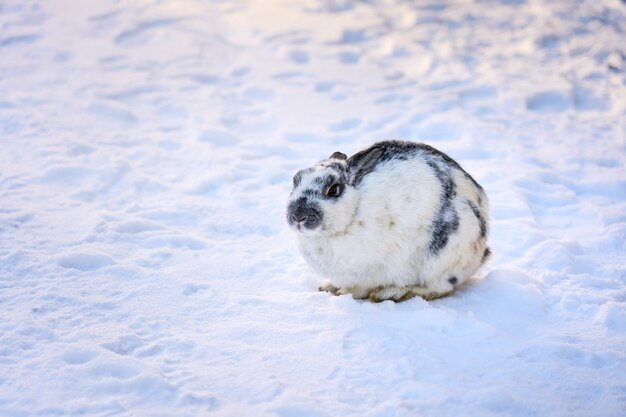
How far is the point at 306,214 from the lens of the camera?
423 cm

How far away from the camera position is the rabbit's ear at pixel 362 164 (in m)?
4.48

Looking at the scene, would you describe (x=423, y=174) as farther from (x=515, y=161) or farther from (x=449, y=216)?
(x=515, y=161)

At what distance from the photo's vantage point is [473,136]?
23.6 ft

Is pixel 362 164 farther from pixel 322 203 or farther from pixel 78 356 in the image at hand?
pixel 78 356

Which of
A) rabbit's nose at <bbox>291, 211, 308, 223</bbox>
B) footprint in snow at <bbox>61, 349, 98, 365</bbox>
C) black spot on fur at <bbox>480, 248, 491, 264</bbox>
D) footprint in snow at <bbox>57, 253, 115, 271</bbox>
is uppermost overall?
rabbit's nose at <bbox>291, 211, 308, 223</bbox>

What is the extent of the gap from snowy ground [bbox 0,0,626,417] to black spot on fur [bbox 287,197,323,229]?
623 mm

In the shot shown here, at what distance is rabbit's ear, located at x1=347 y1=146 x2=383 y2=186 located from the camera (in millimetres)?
4484

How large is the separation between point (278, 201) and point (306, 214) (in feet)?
6.07

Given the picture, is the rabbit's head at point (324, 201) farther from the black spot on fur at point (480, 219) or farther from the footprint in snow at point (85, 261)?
the footprint in snow at point (85, 261)

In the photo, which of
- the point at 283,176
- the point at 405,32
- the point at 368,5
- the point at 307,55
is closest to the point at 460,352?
the point at 283,176

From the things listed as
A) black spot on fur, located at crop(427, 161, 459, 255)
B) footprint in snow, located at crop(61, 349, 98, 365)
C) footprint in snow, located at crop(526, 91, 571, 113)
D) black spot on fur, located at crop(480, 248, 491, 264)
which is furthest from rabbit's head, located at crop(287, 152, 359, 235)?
footprint in snow, located at crop(526, 91, 571, 113)

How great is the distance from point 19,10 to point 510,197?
747 cm

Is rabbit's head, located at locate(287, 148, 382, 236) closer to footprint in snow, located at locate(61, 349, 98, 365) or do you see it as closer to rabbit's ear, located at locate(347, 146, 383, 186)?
rabbit's ear, located at locate(347, 146, 383, 186)

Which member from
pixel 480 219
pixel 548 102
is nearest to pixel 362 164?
pixel 480 219
